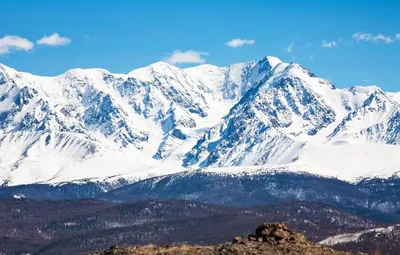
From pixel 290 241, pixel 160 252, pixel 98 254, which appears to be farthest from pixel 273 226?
pixel 98 254

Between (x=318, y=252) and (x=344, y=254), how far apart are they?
10.7 feet

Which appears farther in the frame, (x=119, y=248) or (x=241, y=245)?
(x=119, y=248)

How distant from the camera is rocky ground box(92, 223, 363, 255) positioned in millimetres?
102562

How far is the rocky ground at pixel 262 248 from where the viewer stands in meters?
103

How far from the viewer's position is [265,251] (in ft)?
334

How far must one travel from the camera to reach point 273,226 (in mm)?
107312

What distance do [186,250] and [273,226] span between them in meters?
9.13

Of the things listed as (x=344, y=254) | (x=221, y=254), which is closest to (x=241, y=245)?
(x=221, y=254)

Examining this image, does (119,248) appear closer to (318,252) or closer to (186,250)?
(186,250)

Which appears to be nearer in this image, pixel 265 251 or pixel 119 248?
pixel 265 251

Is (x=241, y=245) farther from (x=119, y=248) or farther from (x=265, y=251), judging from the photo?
(x=119, y=248)

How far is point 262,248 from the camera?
102938 millimetres

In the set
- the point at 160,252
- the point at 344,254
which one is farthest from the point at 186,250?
the point at 344,254

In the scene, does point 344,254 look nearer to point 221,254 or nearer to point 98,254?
point 221,254
